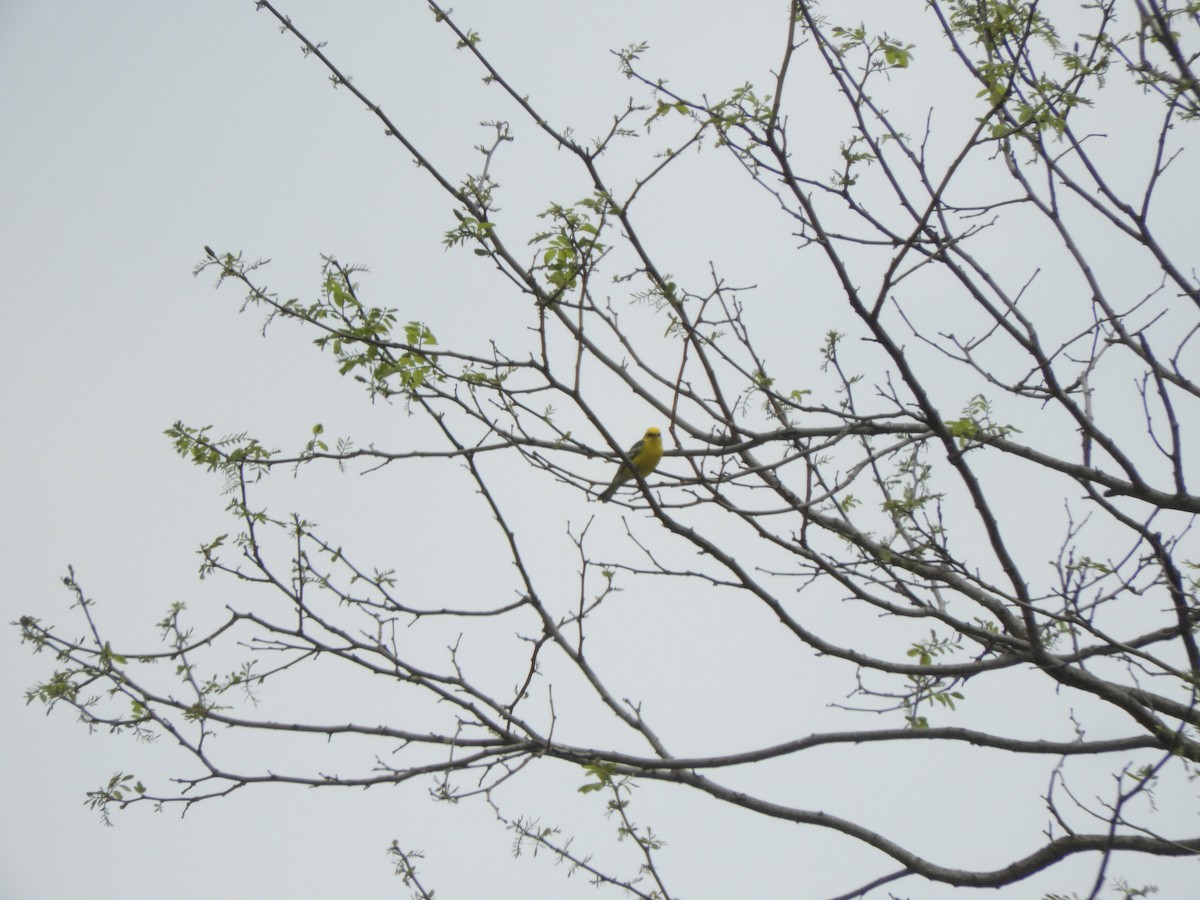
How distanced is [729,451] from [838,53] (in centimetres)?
187

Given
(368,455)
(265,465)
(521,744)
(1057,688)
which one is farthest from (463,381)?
(1057,688)

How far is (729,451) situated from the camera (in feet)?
14.7

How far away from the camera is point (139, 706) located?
454 cm

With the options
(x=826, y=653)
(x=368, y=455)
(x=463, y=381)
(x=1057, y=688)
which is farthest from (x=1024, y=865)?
(x=368, y=455)

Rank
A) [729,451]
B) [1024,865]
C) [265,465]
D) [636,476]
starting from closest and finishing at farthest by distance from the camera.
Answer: [636,476]
[1024,865]
[729,451]
[265,465]

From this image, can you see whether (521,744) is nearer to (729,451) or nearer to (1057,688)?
(729,451)

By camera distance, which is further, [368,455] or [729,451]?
[368,455]

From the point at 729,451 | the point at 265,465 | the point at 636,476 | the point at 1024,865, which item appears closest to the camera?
the point at 636,476

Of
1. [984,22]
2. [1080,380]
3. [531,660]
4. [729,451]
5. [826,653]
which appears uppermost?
[984,22]

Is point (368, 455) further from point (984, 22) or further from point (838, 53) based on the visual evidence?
point (984, 22)

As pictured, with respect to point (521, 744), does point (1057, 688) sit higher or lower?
higher

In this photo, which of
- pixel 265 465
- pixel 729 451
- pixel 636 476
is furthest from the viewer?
pixel 265 465

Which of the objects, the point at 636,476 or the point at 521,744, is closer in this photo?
the point at 636,476

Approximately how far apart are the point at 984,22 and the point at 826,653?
3122 mm
